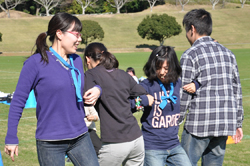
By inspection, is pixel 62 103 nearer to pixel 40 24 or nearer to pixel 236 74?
pixel 236 74

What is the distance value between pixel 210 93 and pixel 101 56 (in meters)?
1.20

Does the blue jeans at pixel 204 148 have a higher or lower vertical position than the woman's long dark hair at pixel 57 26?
lower

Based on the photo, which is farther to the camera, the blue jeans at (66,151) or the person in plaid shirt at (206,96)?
the person in plaid shirt at (206,96)

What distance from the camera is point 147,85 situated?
3584 mm

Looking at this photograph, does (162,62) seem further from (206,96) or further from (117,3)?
(117,3)

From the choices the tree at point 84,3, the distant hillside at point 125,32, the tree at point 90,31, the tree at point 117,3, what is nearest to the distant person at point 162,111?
the distant hillside at point 125,32

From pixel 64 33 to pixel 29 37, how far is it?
64979 millimetres

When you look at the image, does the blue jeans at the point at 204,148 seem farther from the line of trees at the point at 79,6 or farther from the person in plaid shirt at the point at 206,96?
the line of trees at the point at 79,6

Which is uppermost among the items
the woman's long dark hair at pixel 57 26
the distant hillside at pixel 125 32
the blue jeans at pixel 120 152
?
the woman's long dark hair at pixel 57 26

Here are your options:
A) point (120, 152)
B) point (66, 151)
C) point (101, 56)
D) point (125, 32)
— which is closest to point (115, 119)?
point (120, 152)

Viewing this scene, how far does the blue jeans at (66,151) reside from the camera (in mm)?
2910

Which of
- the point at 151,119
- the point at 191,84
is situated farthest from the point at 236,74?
the point at 151,119

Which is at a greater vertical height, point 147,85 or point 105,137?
point 147,85

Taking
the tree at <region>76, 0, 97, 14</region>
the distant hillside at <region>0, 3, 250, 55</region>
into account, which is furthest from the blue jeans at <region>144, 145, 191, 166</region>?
the tree at <region>76, 0, 97, 14</region>
